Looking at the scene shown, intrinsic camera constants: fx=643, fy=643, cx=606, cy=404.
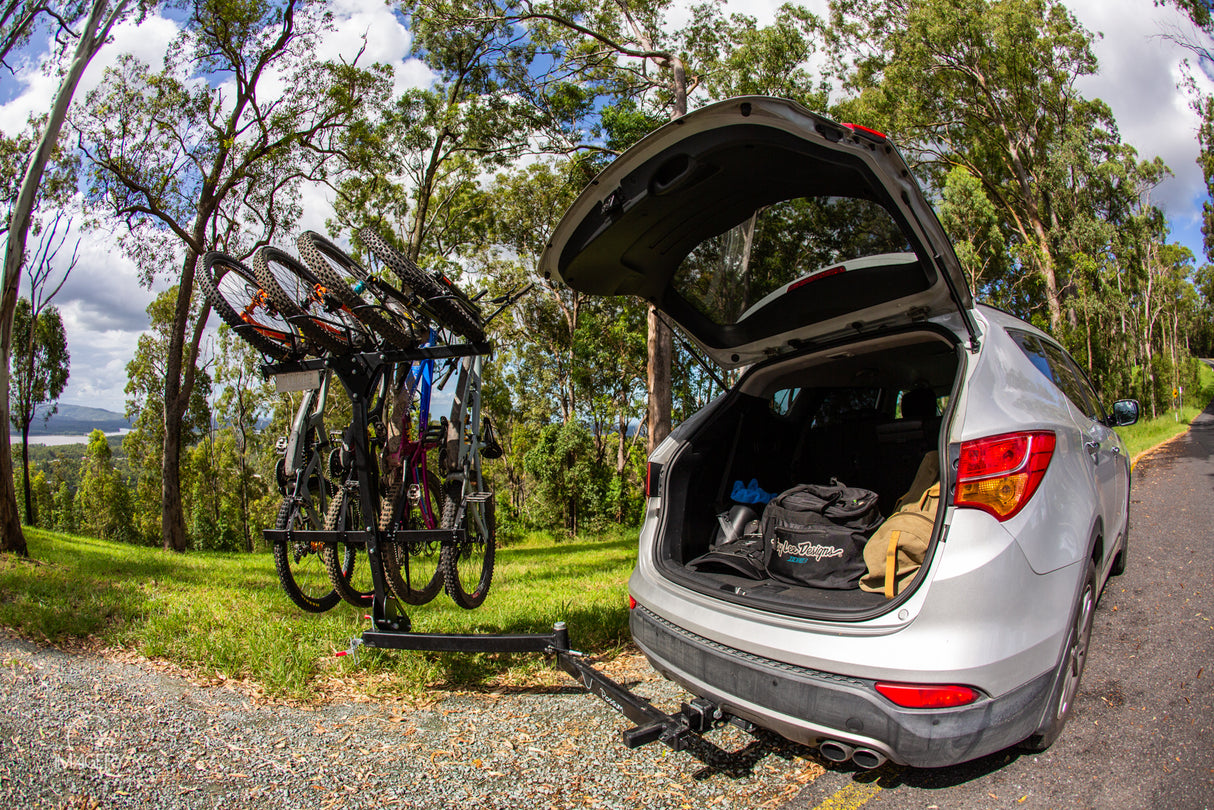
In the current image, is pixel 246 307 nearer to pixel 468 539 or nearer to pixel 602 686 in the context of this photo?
pixel 468 539

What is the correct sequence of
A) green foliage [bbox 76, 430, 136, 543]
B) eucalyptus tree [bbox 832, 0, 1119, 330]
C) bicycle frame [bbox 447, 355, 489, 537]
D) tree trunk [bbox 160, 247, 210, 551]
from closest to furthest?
bicycle frame [bbox 447, 355, 489, 537], tree trunk [bbox 160, 247, 210, 551], eucalyptus tree [bbox 832, 0, 1119, 330], green foliage [bbox 76, 430, 136, 543]

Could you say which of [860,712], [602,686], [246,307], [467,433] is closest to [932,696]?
[860,712]

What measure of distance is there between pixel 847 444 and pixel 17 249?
31.0 feet

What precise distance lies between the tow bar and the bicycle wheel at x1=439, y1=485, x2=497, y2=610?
1.30ft

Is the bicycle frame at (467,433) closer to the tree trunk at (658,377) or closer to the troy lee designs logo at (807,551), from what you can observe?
the troy lee designs logo at (807,551)

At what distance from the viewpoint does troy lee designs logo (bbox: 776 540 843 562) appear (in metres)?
2.60

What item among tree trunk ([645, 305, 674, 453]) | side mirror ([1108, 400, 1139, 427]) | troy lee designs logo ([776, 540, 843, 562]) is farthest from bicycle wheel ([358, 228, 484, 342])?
tree trunk ([645, 305, 674, 453])

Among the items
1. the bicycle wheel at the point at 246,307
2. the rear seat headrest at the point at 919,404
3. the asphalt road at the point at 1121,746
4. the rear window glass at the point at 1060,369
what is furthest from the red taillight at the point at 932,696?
the bicycle wheel at the point at 246,307

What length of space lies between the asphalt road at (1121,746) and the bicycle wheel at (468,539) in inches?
80.5

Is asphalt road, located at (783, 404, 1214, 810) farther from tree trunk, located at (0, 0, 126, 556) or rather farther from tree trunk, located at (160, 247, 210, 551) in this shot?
tree trunk, located at (160, 247, 210, 551)

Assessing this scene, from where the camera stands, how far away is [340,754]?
2.50m

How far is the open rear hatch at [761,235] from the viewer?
7.50 ft

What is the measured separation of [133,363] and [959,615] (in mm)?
41269

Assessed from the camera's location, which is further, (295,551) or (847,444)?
(847,444)
